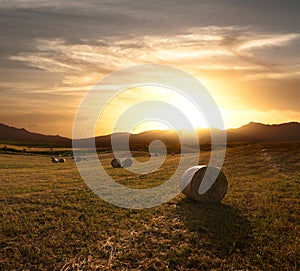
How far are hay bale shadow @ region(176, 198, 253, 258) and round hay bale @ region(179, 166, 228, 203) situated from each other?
0.39m

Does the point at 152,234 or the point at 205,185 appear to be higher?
the point at 205,185

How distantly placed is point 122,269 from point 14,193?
495 inches

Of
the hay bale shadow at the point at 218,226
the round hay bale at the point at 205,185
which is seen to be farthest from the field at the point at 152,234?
the round hay bale at the point at 205,185

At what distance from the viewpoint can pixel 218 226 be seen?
451 inches

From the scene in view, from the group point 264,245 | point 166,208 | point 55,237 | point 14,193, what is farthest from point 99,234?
point 14,193

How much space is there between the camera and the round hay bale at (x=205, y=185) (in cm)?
1496

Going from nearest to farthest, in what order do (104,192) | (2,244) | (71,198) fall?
(2,244) < (71,198) < (104,192)

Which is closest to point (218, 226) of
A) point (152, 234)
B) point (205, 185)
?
point (152, 234)

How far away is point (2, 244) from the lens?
10242 mm

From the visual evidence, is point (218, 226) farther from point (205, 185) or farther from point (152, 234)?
point (205, 185)

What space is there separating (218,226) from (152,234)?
266 centimetres

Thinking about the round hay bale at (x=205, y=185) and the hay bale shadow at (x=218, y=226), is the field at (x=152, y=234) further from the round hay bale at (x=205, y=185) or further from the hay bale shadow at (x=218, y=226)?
the round hay bale at (x=205, y=185)

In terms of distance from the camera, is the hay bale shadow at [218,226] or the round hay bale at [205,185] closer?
the hay bale shadow at [218,226]

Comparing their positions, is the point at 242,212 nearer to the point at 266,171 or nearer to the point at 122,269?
the point at 122,269
